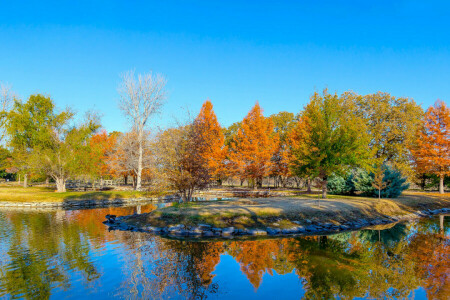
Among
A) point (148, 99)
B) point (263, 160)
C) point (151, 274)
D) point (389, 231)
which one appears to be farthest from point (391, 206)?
point (148, 99)

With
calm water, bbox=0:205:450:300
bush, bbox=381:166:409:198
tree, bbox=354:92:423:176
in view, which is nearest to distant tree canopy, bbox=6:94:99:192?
calm water, bbox=0:205:450:300

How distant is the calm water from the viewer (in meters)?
8.12

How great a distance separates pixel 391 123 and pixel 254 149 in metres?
22.0

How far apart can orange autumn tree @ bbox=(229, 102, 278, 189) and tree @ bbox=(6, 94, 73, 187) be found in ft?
82.4

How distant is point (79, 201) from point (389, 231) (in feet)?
96.0

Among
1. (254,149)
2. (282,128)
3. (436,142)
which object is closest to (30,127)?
(254,149)

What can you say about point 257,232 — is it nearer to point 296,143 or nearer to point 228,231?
point 228,231

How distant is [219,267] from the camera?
34.0 feet

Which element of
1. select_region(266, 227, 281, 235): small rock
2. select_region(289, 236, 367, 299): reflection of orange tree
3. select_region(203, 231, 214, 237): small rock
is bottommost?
select_region(203, 231, 214, 237): small rock

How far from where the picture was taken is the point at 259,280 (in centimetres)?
930

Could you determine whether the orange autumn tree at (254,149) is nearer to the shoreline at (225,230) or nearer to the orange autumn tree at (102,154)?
the orange autumn tree at (102,154)

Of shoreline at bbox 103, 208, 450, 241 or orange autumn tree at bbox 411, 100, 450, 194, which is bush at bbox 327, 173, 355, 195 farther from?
shoreline at bbox 103, 208, 450, 241

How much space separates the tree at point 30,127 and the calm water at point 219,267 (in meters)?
24.2

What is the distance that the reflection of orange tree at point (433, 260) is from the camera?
8391 millimetres
